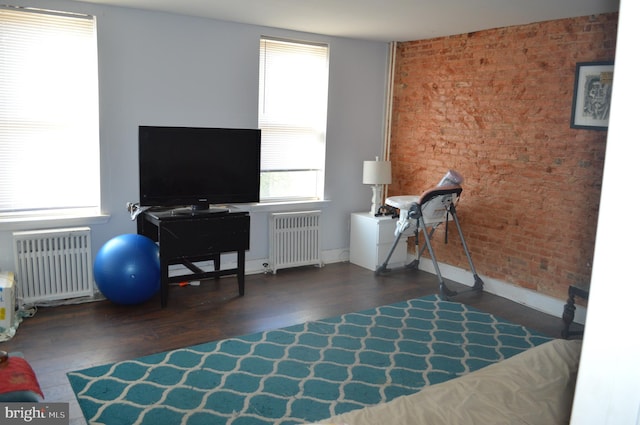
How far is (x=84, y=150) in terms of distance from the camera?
451 cm

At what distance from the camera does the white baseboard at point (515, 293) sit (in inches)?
178

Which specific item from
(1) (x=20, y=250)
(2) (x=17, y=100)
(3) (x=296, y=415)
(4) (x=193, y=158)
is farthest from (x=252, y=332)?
(2) (x=17, y=100)

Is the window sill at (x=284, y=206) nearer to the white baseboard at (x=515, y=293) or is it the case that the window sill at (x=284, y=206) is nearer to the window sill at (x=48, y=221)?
the window sill at (x=48, y=221)

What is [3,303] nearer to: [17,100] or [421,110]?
[17,100]

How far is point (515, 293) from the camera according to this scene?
193 inches

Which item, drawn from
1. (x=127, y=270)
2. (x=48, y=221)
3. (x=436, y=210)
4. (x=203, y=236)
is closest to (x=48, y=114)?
(x=48, y=221)

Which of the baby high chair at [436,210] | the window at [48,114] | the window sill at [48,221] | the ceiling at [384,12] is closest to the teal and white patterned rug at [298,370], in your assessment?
the baby high chair at [436,210]

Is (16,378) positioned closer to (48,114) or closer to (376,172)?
(48,114)

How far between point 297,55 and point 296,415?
3.84 metres

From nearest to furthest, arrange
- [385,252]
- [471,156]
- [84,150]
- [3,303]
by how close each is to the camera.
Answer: [3,303] → [84,150] → [471,156] → [385,252]

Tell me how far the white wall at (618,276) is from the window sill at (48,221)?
4.61 m

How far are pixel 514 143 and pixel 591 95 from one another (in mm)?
807

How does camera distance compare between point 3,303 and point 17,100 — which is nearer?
point 3,303

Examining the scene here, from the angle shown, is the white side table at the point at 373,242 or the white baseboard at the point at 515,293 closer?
the white baseboard at the point at 515,293
